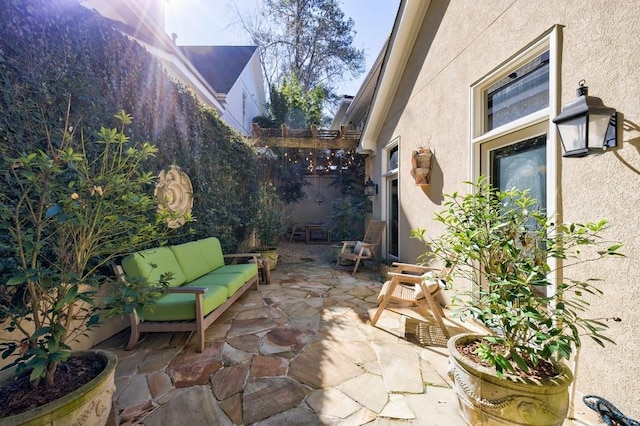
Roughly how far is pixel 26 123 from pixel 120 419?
2257mm

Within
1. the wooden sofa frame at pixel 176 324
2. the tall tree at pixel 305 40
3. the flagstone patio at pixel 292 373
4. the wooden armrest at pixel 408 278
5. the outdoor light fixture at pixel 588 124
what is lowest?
the flagstone patio at pixel 292 373

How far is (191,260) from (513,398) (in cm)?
346

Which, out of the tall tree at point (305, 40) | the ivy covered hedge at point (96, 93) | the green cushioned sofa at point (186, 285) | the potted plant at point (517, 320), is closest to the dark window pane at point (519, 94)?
the potted plant at point (517, 320)

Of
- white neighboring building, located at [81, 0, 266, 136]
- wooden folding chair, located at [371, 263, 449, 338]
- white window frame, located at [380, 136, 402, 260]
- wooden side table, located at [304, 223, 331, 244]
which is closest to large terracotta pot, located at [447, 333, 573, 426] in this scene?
wooden folding chair, located at [371, 263, 449, 338]

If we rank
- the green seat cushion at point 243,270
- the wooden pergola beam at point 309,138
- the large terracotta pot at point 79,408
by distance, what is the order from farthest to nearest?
the wooden pergola beam at point 309,138 → the green seat cushion at point 243,270 → the large terracotta pot at point 79,408

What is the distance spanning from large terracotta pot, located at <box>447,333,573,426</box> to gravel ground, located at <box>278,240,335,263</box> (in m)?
5.16

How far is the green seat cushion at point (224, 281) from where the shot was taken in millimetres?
3207

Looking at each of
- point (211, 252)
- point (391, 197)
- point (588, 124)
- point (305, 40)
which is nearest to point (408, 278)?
point (588, 124)

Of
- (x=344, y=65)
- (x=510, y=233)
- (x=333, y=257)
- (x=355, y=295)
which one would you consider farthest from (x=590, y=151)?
(x=344, y=65)

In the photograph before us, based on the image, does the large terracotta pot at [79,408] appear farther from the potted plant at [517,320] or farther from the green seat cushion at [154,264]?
the potted plant at [517,320]

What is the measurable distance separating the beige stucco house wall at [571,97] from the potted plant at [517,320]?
0.49 ft

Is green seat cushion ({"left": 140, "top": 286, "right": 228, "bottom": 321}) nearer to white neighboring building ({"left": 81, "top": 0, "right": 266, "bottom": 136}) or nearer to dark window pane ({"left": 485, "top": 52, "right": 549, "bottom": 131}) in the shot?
white neighboring building ({"left": 81, "top": 0, "right": 266, "bottom": 136})

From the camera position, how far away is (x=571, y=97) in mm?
1906

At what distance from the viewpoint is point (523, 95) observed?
2488 mm
